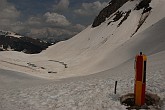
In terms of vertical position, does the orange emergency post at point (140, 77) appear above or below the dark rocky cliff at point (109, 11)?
below

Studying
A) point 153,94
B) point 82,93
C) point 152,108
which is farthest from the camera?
point 82,93

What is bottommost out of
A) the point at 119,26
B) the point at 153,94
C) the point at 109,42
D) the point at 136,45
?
the point at 153,94

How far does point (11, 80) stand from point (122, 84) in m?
12.1

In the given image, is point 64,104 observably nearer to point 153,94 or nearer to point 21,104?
point 21,104

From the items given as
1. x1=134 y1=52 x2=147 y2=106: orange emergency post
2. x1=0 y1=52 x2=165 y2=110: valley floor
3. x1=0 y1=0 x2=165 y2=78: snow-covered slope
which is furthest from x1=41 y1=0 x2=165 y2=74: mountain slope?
x1=134 y1=52 x2=147 y2=106: orange emergency post

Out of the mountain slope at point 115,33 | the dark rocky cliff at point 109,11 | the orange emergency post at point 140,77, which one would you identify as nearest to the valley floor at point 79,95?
the orange emergency post at point 140,77

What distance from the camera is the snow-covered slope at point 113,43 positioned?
4359 centimetres

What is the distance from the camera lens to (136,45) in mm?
42750

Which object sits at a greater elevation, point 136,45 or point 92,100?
point 136,45

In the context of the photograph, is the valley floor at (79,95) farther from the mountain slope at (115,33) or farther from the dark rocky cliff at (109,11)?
the dark rocky cliff at (109,11)

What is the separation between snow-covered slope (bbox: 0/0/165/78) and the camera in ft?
143

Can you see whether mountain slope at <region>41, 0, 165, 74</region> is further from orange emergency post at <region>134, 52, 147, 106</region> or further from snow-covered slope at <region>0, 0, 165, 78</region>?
orange emergency post at <region>134, 52, 147, 106</region>

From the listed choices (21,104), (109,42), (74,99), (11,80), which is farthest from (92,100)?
(109,42)

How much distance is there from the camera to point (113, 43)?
68062mm
